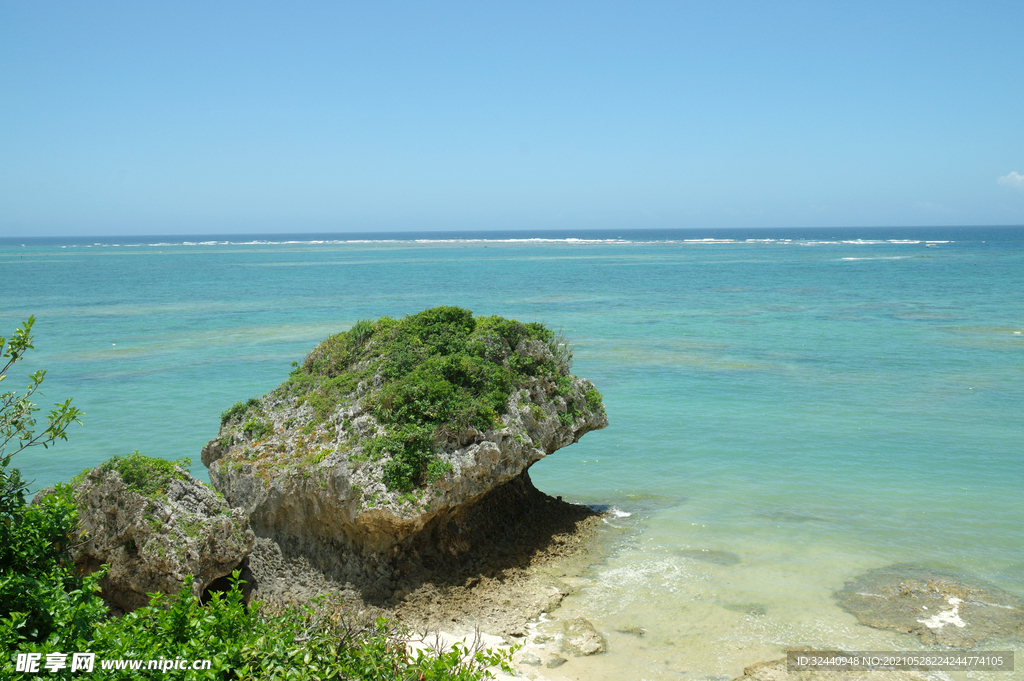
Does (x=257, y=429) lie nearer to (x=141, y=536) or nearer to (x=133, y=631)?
(x=141, y=536)

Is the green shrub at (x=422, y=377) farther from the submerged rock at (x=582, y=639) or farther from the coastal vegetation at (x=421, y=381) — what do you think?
the submerged rock at (x=582, y=639)

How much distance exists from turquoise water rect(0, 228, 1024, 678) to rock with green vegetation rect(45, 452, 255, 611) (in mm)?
4356

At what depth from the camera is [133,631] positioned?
233 inches

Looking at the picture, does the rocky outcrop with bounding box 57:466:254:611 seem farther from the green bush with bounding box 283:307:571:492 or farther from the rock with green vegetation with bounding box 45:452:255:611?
the green bush with bounding box 283:307:571:492

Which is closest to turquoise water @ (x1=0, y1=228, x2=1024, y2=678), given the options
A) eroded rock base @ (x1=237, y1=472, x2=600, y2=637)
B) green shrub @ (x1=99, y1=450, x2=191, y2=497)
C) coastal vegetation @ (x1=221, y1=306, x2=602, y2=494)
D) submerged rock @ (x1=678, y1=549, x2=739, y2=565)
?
submerged rock @ (x1=678, y1=549, x2=739, y2=565)

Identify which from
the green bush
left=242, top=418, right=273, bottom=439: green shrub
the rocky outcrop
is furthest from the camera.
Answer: left=242, top=418, right=273, bottom=439: green shrub

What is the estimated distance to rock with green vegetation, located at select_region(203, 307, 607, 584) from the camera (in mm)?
9312

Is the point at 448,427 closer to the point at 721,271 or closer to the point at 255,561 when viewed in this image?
the point at 255,561

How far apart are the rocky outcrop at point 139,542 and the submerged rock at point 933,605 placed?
7.84m

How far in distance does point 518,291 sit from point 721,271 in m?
27.2

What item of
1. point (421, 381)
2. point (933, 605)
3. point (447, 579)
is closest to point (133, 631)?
point (447, 579)

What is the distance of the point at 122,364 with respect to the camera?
2481 centimetres

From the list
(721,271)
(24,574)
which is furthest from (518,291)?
(24,574)

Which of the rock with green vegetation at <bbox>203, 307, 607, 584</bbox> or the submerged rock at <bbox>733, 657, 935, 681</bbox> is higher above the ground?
the rock with green vegetation at <bbox>203, 307, 607, 584</bbox>
